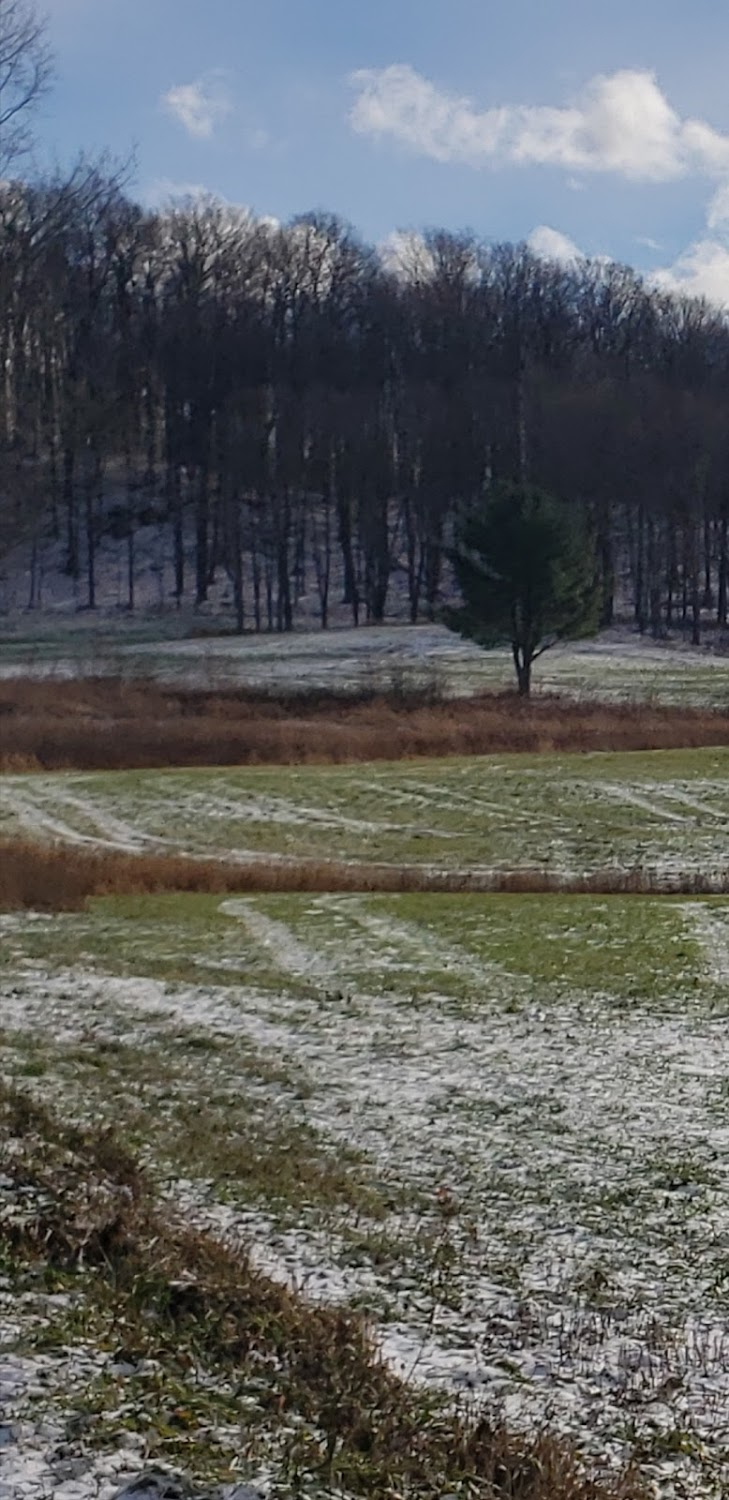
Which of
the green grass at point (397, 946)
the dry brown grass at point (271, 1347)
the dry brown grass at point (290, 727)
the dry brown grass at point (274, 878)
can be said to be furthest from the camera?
the dry brown grass at point (290, 727)

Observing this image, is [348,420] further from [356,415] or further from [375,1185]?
[375,1185]

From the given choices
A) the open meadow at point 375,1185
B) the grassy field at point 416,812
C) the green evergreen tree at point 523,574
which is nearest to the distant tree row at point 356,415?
the green evergreen tree at point 523,574

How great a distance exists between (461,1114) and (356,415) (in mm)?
73738

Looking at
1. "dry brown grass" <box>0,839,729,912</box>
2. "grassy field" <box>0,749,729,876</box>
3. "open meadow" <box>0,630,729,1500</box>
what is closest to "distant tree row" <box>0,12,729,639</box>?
"grassy field" <box>0,749,729,876</box>

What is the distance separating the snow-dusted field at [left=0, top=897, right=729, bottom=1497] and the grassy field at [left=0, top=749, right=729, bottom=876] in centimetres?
726

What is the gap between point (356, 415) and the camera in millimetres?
80812

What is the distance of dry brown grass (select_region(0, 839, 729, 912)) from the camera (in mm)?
19859

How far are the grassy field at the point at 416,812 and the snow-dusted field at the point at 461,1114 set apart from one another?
726 cm

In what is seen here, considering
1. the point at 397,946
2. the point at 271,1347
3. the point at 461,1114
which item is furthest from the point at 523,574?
the point at 271,1347

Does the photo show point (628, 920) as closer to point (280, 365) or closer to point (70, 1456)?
point (70, 1456)

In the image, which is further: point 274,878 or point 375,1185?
point 274,878

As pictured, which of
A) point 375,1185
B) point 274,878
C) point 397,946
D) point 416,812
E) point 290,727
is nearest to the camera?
point 375,1185

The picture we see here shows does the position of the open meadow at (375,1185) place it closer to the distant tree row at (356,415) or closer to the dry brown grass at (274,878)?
the dry brown grass at (274,878)

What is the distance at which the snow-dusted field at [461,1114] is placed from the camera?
680 cm
